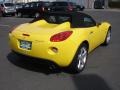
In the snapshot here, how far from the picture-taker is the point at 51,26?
7.26 metres

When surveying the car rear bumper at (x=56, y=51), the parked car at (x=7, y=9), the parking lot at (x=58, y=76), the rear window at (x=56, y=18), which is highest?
the rear window at (x=56, y=18)

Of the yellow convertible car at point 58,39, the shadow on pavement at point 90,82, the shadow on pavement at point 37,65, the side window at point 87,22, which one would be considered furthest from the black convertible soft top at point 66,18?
the shadow on pavement at point 90,82

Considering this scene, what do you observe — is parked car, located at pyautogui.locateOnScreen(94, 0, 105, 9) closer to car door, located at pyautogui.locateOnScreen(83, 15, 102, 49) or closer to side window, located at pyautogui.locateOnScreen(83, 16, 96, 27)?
car door, located at pyautogui.locateOnScreen(83, 15, 102, 49)

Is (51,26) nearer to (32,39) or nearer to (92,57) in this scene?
(32,39)

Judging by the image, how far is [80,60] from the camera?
22.8ft

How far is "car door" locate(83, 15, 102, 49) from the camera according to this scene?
757cm

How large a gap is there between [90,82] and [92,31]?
2.00 m

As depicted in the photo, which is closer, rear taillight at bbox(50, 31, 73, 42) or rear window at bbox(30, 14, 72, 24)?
rear taillight at bbox(50, 31, 73, 42)

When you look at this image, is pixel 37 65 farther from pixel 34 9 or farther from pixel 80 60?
pixel 34 9

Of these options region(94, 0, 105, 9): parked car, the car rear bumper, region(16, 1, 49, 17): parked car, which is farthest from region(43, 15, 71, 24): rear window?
region(94, 0, 105, 9): parked car

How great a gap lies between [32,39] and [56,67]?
845 millimetres

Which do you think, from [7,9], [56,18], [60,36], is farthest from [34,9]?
[60,36]

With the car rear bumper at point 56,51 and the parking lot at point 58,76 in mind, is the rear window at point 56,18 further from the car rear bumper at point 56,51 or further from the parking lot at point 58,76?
the parking lot at point 58,76

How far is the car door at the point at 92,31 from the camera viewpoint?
757cm
